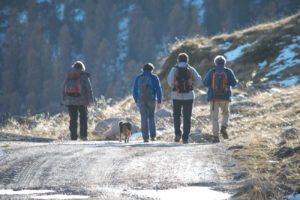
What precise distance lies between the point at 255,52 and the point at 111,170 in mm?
16272

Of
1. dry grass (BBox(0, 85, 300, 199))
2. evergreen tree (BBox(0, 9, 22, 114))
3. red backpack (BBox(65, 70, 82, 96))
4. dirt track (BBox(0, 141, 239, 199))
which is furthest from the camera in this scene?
evergreen tree (BBox(0, 9, 22, 114))

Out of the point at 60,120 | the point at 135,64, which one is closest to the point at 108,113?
the point at 60,120

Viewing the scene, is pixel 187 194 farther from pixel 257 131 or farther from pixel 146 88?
pixel 257 131

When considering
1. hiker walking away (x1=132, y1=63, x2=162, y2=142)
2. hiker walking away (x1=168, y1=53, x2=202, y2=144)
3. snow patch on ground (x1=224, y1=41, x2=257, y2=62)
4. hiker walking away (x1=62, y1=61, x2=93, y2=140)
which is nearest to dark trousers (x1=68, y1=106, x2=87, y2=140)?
hiker walking away (x1=62, y1=61, x2=93, y2=140)

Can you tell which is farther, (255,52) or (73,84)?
(255,52)

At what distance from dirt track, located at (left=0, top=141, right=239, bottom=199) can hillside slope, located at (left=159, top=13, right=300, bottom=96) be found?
35.2ft

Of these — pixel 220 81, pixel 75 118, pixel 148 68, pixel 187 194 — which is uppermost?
pixel 148 68

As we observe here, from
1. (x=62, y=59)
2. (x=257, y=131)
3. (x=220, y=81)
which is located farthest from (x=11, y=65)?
(x=257, y=131)

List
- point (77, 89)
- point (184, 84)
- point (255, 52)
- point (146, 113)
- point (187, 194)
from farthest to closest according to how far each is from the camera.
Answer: point (255, 52) → point (77, 89) → point (146, 113) → point (184, 84) → point (187, 194)

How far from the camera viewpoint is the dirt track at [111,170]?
180 inches

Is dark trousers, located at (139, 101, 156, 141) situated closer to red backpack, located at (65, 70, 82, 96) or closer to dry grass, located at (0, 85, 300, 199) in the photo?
dry grass, located at (0, 85, 300, 199)

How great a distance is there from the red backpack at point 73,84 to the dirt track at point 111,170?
124 inches

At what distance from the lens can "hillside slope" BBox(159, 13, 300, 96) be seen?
17672 mm

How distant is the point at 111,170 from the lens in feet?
17.4
